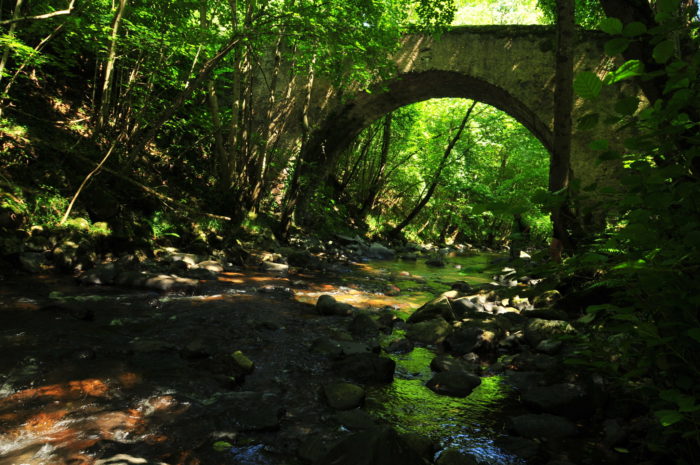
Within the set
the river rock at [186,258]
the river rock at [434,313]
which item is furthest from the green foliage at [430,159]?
the river rock at [434,313]

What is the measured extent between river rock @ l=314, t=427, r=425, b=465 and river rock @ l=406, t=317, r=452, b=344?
264cm

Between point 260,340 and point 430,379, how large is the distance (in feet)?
5.67

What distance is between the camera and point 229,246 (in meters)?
8.47

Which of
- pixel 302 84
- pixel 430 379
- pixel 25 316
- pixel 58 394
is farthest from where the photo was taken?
pixel 302 84

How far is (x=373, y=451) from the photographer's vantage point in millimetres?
1815

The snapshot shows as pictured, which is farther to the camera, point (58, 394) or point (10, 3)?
point (10, 3)

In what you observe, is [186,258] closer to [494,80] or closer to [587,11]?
[494,80]

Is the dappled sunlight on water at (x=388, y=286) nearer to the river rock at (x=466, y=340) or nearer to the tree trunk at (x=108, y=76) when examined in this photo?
the river rock at (x=466, y=340)

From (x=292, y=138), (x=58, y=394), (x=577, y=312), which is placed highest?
(x=292, y=138)

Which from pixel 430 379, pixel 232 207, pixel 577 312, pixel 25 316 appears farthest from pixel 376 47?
pixel 25 316

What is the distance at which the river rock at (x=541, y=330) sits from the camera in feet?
13.8

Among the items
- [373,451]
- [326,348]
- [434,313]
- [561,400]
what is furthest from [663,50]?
[434,313]

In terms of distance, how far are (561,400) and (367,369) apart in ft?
4.78

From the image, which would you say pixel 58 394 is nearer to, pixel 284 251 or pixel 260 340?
pixel 260 340
